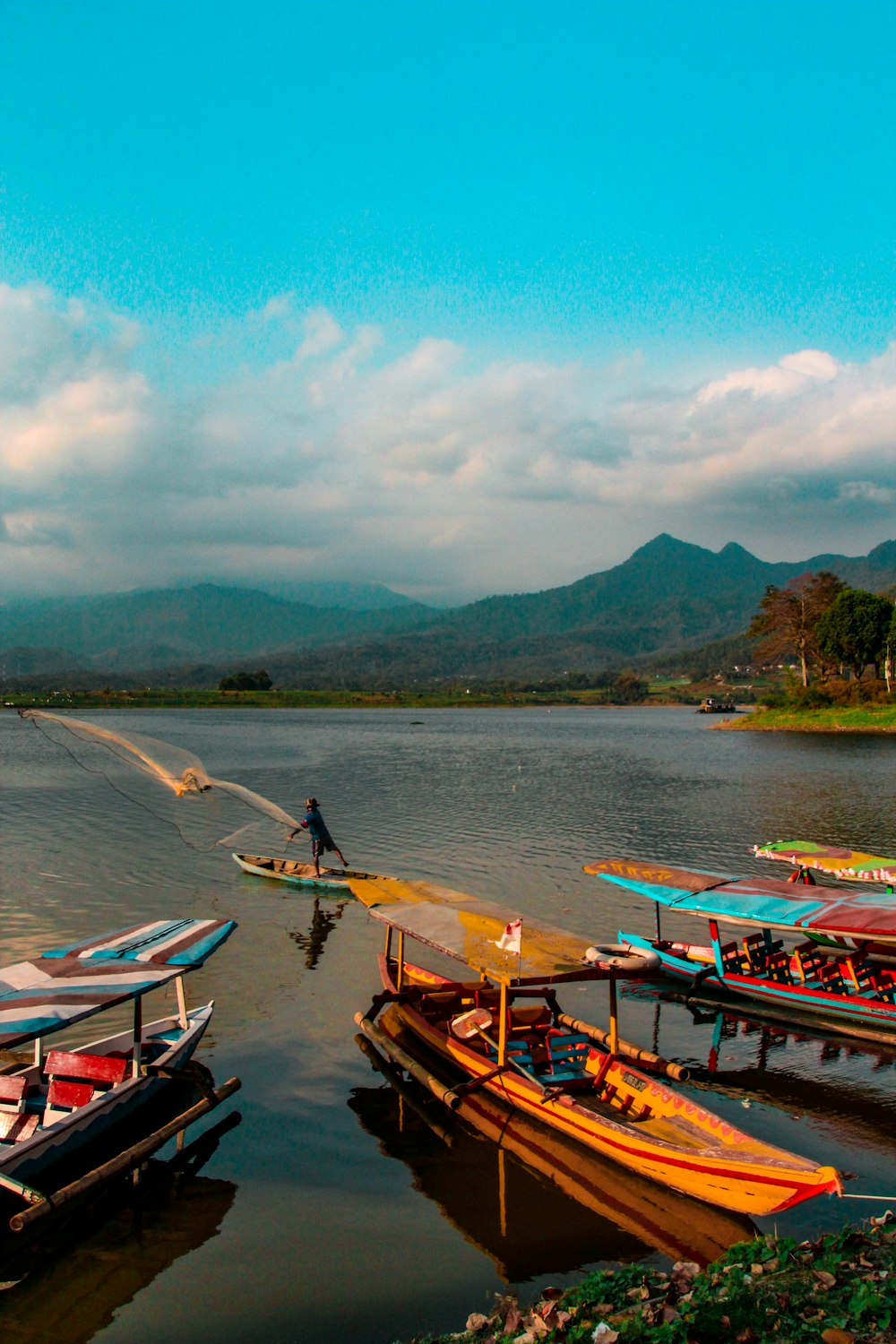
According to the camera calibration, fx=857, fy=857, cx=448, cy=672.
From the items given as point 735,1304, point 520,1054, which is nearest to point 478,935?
point 520,1054

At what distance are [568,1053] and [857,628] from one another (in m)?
111

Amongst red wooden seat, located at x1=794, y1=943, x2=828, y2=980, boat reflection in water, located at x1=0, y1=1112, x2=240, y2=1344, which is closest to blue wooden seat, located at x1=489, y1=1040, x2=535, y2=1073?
boat reflection in water, located at x1=0, y1=1112, x2=240, y2=1344

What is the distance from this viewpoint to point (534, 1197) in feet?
38.5

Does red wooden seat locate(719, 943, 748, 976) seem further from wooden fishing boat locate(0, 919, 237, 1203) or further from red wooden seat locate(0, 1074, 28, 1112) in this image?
red wooden seat locate(0, 1074, 28, 1112)

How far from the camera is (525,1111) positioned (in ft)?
43.5

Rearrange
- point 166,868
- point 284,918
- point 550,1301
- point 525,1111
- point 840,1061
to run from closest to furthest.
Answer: point 550,1301 < point 525,1111 < point 840,1061 < point 284,918 < point 166,868

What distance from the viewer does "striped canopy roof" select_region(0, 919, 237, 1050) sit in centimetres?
1155

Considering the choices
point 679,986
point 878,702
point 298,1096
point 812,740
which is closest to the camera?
point 298,1096

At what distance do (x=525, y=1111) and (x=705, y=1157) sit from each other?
3339 mm

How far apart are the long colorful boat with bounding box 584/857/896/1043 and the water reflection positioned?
8.08m

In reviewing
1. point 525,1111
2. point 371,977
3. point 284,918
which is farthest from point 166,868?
point 525,1111

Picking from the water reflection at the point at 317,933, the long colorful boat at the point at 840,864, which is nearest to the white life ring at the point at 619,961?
the water reflection at the point at 317,933

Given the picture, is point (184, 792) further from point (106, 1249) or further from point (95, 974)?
point (106, 1249)

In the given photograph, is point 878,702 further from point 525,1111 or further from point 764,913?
point 525,1111
